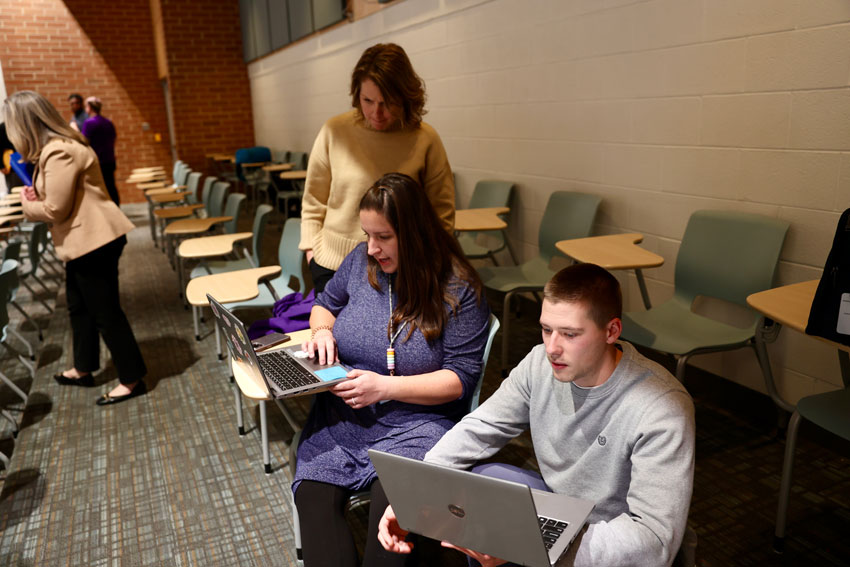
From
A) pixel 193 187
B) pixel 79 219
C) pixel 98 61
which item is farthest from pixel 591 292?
pixel 98 61

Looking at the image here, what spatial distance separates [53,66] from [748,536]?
37.2 ft

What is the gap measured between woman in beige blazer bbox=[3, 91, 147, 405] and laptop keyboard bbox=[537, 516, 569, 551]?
8.16 ft

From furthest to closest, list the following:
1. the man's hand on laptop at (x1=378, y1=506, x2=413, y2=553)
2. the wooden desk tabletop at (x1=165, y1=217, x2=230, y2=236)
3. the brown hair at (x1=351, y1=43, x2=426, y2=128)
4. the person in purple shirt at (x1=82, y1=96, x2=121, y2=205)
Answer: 1. the person in purple shirt at (x1=82, y1=96, x2=121, y2=205)
2. the wooden desk tabletop at (x1=165, y1=217, x2=230, y2=236)
3. the brown hair at (x1=351, y1=43, x2=426, y2=128)
4. the man's hand on laptop at (x1=378, y1=506, x2=413, y2=553)

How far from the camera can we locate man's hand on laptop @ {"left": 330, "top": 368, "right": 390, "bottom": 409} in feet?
5.26

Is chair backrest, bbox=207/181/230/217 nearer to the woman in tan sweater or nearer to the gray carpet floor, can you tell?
the gray carpet floor

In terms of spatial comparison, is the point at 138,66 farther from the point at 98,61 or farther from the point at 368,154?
the point at 368,154

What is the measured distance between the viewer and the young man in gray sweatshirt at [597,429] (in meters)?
1.10

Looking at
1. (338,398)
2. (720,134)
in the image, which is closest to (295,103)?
(720,134)

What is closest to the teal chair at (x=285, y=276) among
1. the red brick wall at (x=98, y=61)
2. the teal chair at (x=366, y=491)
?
the teal chair at (x=366, y=491)

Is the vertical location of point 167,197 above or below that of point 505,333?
above

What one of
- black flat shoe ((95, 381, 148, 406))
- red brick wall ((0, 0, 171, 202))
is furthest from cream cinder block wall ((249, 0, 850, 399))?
red brick wall ((0, 0, 171, 202))

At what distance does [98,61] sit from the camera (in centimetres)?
1032

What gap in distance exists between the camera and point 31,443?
9.27 feet

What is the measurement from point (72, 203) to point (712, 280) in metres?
2.82
